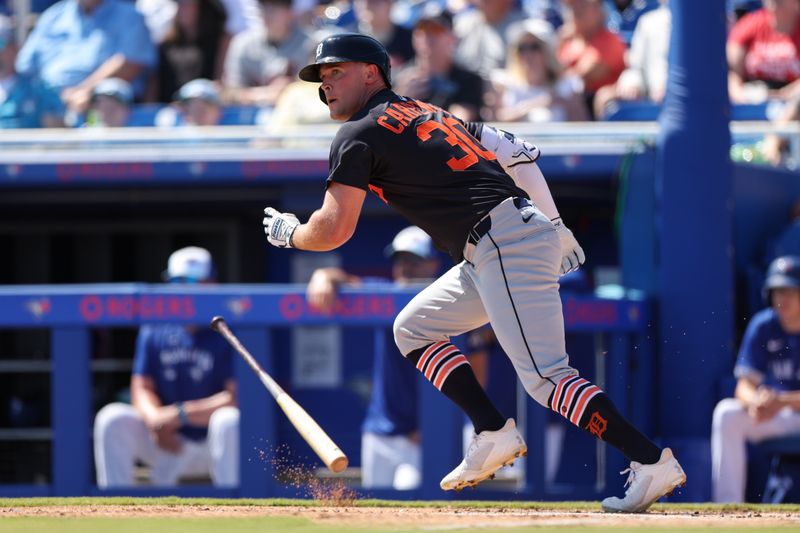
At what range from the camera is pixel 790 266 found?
649cm

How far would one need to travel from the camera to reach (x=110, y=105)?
8.55m

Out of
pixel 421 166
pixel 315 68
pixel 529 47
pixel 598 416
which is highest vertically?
pixel 529 47

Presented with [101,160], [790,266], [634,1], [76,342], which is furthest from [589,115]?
[76,342]

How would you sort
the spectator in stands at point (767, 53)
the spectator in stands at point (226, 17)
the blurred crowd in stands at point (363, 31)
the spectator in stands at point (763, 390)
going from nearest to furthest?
the spectator in stands at point (763, 390) < the blurred crowd in stands at point (363, 31) < the spectator in stands at point (767, 53) < the spectator in stands at point (226, 17)

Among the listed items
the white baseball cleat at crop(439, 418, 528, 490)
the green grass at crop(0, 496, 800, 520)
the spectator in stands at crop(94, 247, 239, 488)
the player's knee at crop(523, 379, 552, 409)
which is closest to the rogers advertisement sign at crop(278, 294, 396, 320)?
the spectator in stands at crop(94, 247, 239, 488)

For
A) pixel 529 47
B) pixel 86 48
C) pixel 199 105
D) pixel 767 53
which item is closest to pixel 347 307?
pixel 199 105

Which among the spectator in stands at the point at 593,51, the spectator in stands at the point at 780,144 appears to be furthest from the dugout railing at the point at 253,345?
the spectator in stands at the point at 593,51

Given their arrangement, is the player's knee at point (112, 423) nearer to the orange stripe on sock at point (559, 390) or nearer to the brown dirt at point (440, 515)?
the brown dirt at point (440, 515)

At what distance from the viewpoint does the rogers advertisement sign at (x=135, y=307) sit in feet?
21.7

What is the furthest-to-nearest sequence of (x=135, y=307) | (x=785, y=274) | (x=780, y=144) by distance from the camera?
(x=780, y=144) < (x=135, y=307) < (x=785, y=274)

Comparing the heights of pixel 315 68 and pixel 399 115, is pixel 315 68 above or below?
above

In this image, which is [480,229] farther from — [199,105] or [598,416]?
[199,105]

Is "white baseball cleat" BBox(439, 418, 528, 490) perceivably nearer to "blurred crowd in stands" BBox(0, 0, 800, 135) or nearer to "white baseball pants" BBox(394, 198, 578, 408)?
"white baseball pants" BBox(394, 198, 578, 408)

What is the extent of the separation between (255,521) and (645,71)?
4998 mm
